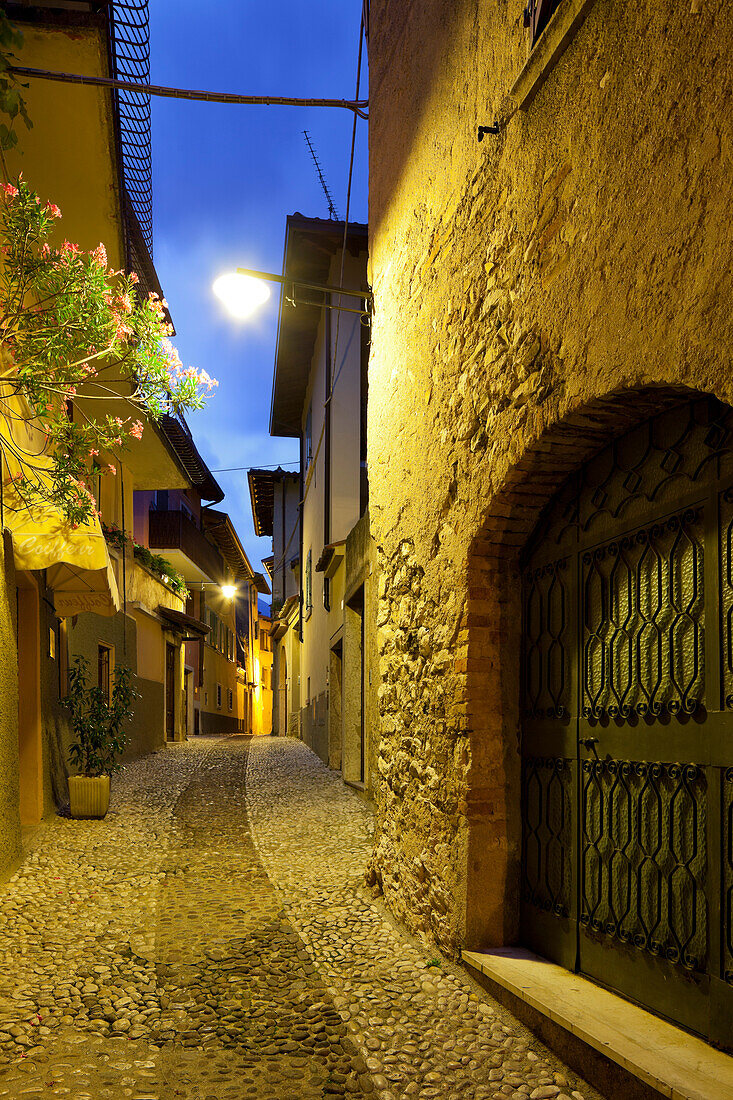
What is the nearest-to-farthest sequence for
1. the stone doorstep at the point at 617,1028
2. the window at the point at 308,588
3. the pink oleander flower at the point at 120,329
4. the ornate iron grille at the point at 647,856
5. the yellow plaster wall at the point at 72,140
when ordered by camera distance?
the stone doorstep at the point at 617,1028 → the ornate iron grille at the point at 647,856 → the pink oleander flower at the point at 120,329 → the yellow plaster wall at the point at 72,140 → the window at the point at 308,588

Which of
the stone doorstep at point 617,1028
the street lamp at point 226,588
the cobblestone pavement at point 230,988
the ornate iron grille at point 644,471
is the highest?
the street lamp at point 226,588

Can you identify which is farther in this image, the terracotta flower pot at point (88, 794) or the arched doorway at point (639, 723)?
the terracotta flower pot at point (88, 794)

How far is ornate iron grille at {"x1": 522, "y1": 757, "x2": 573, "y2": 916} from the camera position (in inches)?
137

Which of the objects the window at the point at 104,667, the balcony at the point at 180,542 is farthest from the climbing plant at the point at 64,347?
the balcony at the point at 180,542

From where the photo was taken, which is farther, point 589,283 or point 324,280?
point 324,280

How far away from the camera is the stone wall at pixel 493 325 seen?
94.1 inches

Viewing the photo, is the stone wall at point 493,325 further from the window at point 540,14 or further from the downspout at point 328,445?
the downspout at point 328,445

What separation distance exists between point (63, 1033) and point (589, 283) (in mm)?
3453

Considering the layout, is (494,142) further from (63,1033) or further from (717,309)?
(63,1033)

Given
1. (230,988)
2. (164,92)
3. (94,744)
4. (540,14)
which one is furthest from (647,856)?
(94,744)

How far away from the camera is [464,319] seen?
4.09 meters

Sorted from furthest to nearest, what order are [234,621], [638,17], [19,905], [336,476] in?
[234,621] < [336,476] < [19,905] < [638,17]

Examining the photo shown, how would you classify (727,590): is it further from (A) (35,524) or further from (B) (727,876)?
(A) (35,524)

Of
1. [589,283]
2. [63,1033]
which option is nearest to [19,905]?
[63,1033]
